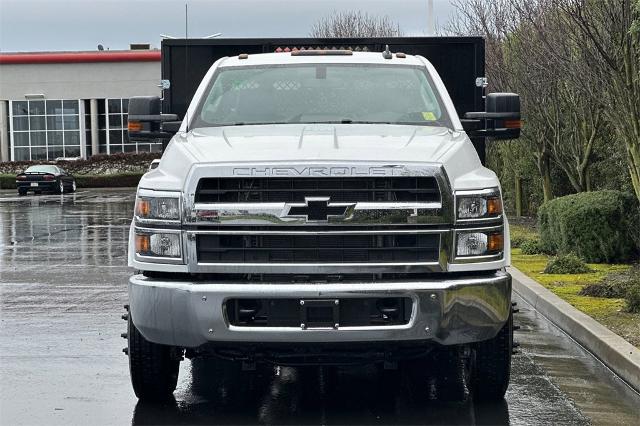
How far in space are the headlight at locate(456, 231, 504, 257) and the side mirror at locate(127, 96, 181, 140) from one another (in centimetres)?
257

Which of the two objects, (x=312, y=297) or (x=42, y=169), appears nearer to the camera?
(x=312, y=297)

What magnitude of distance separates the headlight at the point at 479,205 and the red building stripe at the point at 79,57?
57304mm

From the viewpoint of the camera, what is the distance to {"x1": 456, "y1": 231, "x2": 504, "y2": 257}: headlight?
6113 millimetres

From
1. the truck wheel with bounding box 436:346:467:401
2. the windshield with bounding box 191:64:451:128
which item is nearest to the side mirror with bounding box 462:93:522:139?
the windshield with bounding box 191:64:451:128

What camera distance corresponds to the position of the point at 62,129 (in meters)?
64.1

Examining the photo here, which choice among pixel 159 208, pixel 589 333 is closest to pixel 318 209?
pixel 159 208

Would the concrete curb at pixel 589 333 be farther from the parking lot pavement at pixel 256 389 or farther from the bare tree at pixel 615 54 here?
the bare tree at pixel 615 54

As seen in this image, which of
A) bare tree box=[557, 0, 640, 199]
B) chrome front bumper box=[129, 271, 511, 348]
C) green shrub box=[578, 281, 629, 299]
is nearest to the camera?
chrome front bumper box=[129, 271, 511, 348]

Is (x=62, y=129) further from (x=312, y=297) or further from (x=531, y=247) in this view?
(x=312, y=297)

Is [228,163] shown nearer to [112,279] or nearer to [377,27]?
[112,279]

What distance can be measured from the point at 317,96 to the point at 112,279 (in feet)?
23.8

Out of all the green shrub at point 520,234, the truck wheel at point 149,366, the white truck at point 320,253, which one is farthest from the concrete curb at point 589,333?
the green shrub at point 520,234

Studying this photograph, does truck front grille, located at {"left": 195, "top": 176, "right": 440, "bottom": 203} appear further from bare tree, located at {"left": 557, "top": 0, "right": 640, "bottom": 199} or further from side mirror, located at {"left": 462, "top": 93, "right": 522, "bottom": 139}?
bare tree, located at {"left": 557, "top": 0, "right": 640, "bottom": 199}

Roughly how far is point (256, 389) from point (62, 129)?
2322 inches
